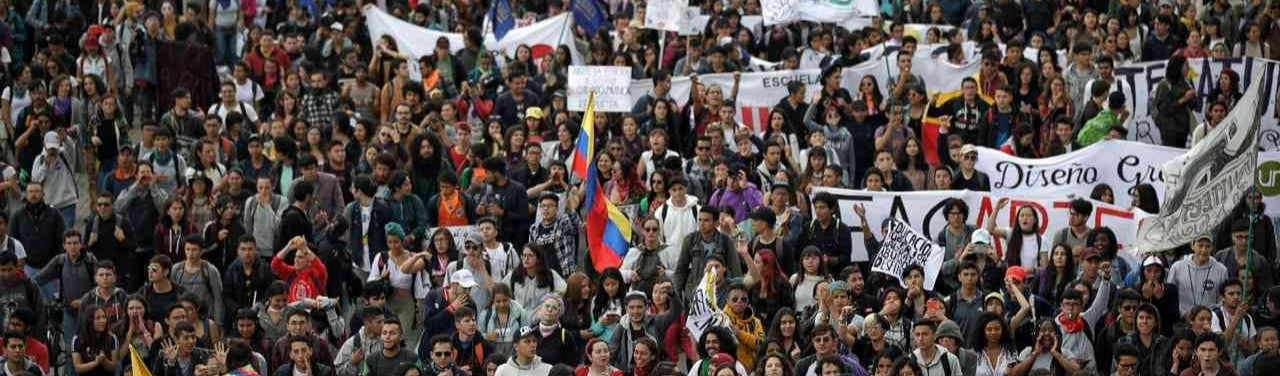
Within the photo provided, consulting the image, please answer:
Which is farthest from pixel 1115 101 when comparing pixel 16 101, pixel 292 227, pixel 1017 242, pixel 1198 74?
pixel 16 101

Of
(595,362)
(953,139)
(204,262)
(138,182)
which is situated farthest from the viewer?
(953,139)

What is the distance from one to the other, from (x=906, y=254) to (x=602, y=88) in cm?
515

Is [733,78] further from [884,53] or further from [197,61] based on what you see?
→ [197,61]

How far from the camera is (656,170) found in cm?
2144

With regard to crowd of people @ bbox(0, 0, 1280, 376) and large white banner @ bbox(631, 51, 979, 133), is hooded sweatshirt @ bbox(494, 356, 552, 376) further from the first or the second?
large white banner @ bbox(631, 51, 979, 133)

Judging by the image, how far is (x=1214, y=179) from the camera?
19109 mm

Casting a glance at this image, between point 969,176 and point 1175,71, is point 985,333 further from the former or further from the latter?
point 1175,71

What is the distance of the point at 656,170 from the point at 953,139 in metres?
2.81

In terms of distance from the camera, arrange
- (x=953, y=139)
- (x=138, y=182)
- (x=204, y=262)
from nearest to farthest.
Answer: (x=204, y=262) → (x=138, y=182) → (x=953, y=139)

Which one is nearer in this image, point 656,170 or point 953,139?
point 656,170

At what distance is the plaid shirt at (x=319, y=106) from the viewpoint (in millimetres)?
24281

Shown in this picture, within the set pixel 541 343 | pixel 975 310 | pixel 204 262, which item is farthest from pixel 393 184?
pixel 975 310

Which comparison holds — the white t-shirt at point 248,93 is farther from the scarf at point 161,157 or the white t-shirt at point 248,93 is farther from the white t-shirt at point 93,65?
the scarf at point 161,157

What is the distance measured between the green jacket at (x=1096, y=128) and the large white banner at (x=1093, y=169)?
568mm
